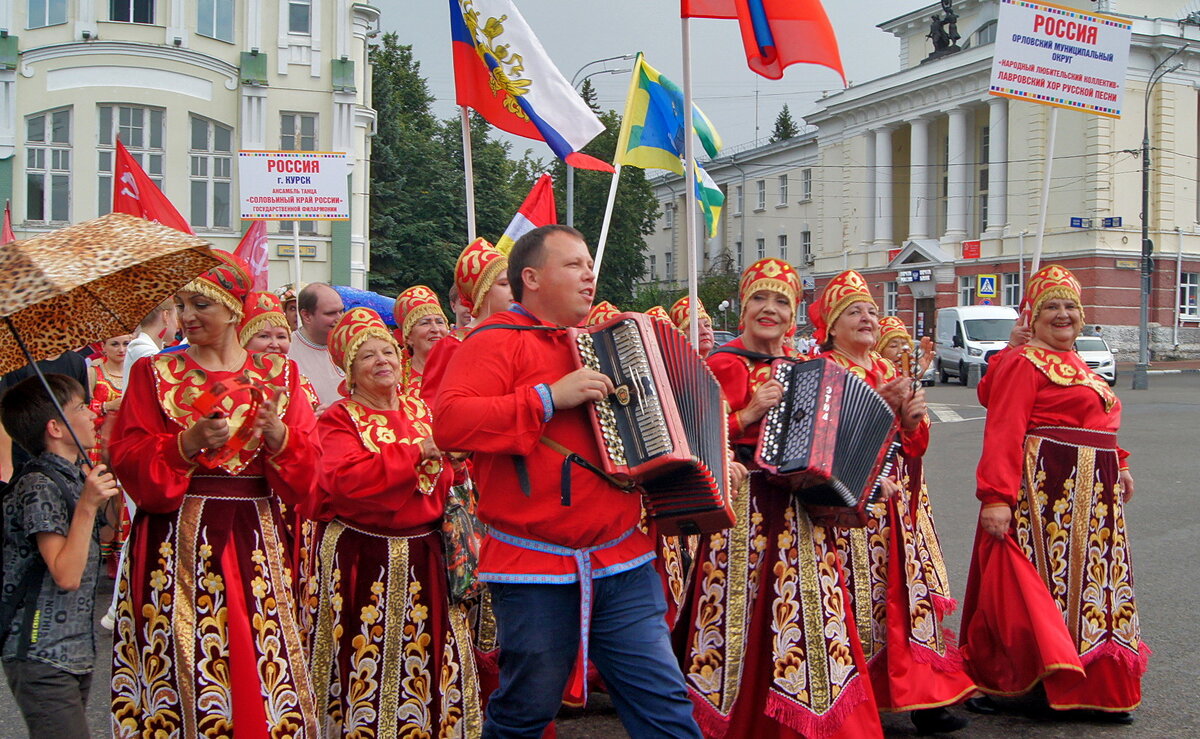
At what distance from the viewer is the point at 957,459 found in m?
14.7

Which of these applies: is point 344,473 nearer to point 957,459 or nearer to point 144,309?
point 144,309

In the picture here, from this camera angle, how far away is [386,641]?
443 cm

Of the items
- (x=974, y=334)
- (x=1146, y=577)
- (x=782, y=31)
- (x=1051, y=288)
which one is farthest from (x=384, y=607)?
(x=974, y=334)

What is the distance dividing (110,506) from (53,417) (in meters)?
3.32

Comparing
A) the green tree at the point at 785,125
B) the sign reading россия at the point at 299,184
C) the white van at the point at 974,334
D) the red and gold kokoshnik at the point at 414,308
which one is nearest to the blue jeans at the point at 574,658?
the red and gold kokoshnik at the point at 414,308

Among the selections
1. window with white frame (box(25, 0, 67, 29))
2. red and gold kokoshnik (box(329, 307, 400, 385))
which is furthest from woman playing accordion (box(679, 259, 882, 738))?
window with white frame (box(25, 0, 67, 29))

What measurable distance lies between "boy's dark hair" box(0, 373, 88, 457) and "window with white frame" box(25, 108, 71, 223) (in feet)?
87.1

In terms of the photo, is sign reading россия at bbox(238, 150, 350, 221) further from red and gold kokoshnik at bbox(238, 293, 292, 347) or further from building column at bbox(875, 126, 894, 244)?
building column at bbox(875, 126, 894, 244)

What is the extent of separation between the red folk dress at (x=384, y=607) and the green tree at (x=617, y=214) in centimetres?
4877

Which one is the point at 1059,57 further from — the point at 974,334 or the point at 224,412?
the point at 974,334

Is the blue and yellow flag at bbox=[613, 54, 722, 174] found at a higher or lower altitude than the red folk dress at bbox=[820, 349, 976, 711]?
higher

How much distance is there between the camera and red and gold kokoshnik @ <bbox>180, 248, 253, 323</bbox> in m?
4.04

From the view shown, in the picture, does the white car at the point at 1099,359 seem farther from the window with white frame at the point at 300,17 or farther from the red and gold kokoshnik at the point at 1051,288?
the red and gold kokoshnik at the point at 1051,288

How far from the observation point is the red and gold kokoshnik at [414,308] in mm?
6250
